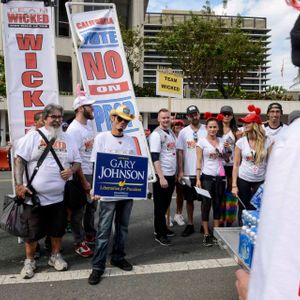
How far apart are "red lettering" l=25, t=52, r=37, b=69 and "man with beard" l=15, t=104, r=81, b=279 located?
865 mm

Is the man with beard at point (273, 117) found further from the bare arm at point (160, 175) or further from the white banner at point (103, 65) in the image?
the white banner at point (103, 65)

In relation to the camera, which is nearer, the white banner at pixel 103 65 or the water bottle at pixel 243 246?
the water bottle at pixel 243 246

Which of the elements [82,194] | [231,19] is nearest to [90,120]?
[82,194]

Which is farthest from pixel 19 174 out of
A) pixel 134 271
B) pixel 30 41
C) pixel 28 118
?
pixel 30 41

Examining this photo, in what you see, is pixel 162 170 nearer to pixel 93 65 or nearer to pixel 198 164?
pixel 198 164

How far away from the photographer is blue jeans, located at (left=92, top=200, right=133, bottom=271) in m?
3.71

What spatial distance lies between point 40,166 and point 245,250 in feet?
7.97

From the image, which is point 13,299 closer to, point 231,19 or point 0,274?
point 0,274

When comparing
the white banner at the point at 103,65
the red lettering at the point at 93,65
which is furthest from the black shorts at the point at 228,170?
the red lettering at the point at 93,65

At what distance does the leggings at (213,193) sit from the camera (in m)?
4.95

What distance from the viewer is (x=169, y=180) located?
16.9ft

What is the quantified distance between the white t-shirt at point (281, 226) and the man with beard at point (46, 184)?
137 inches

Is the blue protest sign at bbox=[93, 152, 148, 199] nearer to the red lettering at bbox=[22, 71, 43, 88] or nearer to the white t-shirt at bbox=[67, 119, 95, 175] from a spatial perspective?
the white t-shirt at bbox=[67, 119, 95, 175]

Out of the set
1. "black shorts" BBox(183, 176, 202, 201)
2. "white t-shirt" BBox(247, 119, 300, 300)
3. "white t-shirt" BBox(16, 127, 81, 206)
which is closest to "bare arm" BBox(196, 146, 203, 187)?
"black shorts" BBox(183, 176, 202, 201)
